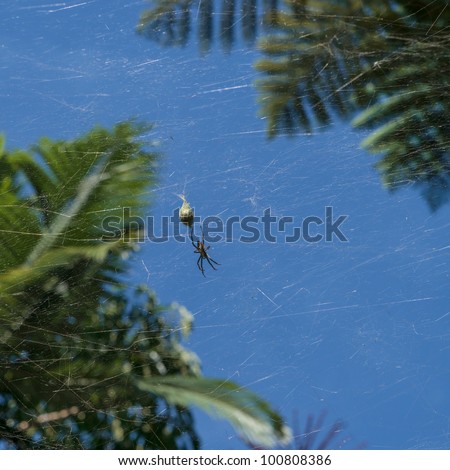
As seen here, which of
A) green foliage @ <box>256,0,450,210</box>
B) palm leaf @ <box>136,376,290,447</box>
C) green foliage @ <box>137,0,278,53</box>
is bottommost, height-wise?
palm leaf @ <box>136,376,290,447</box>

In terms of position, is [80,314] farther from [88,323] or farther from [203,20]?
[203,20]

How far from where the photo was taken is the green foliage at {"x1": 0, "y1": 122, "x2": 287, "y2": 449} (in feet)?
5.81

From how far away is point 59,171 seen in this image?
6.29ft

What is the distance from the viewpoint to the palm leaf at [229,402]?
1708mm

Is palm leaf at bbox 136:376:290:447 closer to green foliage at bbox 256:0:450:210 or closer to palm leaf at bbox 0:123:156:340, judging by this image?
palm leaf at bbox 0:123:156:340

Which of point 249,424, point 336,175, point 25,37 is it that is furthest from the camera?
point 25,37

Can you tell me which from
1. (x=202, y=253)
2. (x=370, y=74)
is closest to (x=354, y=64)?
(x=370, y=74)

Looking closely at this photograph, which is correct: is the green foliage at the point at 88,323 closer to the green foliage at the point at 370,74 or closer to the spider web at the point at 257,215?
the spider web at the point at 257,215

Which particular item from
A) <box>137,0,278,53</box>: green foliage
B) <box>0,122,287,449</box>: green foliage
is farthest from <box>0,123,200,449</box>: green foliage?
<box>137,0,278,53</box>: green foliage

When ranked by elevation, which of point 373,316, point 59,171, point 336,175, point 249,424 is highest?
point 59,171

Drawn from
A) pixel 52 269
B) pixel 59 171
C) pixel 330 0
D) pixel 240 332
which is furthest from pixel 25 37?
pixel 240 332

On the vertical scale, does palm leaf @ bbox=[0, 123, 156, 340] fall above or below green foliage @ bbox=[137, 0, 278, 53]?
below

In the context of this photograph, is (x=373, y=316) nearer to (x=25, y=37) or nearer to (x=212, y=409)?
(x=212, y=409)

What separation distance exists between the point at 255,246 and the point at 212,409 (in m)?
0.39
